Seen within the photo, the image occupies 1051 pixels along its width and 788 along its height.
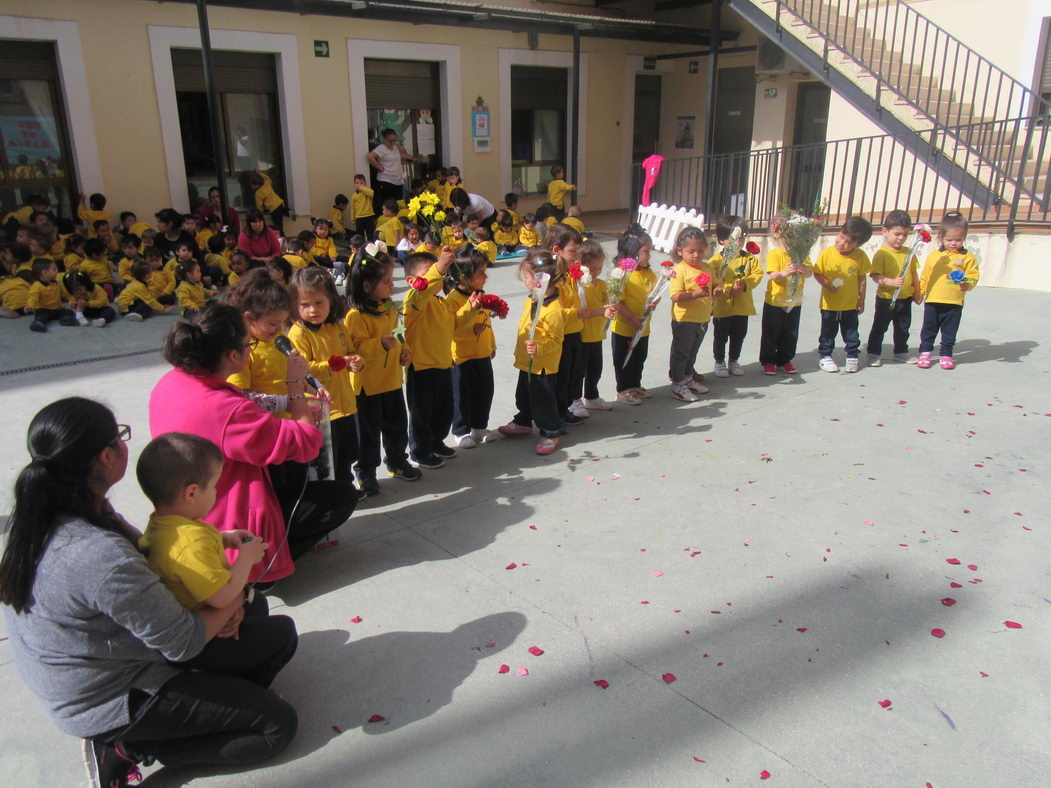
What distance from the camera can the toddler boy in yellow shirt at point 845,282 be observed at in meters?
6.40

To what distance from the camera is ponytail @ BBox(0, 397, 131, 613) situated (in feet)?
6.93

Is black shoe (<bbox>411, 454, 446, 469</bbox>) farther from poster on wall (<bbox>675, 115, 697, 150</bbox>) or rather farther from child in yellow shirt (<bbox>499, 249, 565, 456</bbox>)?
poster on wall (<bbox>675, 115, 697, 150</bbox>)

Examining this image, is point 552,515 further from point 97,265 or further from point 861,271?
point 97,265

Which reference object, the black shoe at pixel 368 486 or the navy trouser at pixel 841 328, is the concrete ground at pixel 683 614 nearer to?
the black shoe at pixel 368 486

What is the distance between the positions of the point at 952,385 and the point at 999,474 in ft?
5.91

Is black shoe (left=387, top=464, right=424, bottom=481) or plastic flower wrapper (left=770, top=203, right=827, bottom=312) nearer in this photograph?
black shoe (left=387, top=464, right=424, bottom=481)

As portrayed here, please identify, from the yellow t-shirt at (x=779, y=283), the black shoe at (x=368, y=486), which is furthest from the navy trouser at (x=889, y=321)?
the black shoe at (x=368, y=486)

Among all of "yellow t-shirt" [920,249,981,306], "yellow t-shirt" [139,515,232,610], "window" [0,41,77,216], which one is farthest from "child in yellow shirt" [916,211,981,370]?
"window" [0,41,77,216]

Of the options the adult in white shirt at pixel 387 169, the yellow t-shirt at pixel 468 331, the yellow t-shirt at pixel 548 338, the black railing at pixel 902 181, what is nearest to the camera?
the yellow t-shirt at pixel 468 331

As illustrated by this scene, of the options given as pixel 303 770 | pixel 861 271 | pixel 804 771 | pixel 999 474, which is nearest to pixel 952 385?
pixel 861 271

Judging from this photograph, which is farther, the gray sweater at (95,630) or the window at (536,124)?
the window at (536,124)

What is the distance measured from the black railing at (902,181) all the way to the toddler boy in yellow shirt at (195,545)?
10.0m

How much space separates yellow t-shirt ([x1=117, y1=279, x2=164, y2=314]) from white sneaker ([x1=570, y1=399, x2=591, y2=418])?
564cm

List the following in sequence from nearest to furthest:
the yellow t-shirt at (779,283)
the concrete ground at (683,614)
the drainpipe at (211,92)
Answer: the concrete ground at (683,614) < the yellow t-shirt at (779,283) < the drainpipe at (211,92)
